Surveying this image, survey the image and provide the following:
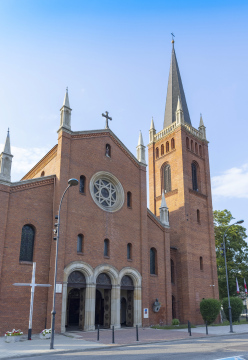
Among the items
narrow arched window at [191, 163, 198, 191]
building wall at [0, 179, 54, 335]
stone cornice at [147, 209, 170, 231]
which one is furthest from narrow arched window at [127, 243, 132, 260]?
narrow arched window at [191, 163, 198, 191]

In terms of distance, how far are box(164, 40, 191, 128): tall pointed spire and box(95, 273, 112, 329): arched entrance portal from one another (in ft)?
76.7

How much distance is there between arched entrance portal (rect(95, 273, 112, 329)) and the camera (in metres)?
25.4

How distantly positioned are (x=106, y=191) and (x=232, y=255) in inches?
928

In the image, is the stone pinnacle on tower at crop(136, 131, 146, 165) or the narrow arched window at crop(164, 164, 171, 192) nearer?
the stone pinnacle on tower at crop(136, 131, 146, 165)

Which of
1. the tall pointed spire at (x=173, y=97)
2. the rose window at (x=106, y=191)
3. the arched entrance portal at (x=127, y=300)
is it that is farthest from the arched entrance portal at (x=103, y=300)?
the tall pointed spire at (x=173, y=97)

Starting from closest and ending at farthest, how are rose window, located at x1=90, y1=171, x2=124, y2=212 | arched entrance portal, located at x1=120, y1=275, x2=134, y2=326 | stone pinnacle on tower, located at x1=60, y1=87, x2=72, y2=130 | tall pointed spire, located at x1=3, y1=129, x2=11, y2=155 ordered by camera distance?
tall pointed spire, located at x1=3, y1=129, x2=11, y2=155 < stone pinnacle on tower, located at x1=60, y1=87, x2=72, y2=130 < arched entrance portal, located at x1=120, y1=275, x2=134, y2=326 < rose window, located at x1=90, y1=171, x2=124, y2=212

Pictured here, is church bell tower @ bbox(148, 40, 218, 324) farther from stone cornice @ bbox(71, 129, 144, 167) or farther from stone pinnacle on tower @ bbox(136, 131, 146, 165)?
stone cornice @ bbox(71, 129, 144, 167)

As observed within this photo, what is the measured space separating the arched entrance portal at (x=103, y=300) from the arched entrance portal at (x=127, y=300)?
1.39 metres

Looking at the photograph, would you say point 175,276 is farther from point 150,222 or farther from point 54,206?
point 54,206

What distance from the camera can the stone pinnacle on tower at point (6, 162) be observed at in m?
22.5

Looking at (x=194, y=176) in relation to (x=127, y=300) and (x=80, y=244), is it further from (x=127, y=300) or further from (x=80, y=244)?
(x=80, y=244)

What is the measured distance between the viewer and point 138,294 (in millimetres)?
27312

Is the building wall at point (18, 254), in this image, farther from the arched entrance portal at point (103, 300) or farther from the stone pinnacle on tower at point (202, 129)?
the stone pinnacle on tower at point (202, 129)

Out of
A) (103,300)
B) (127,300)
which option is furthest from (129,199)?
(103,300)
